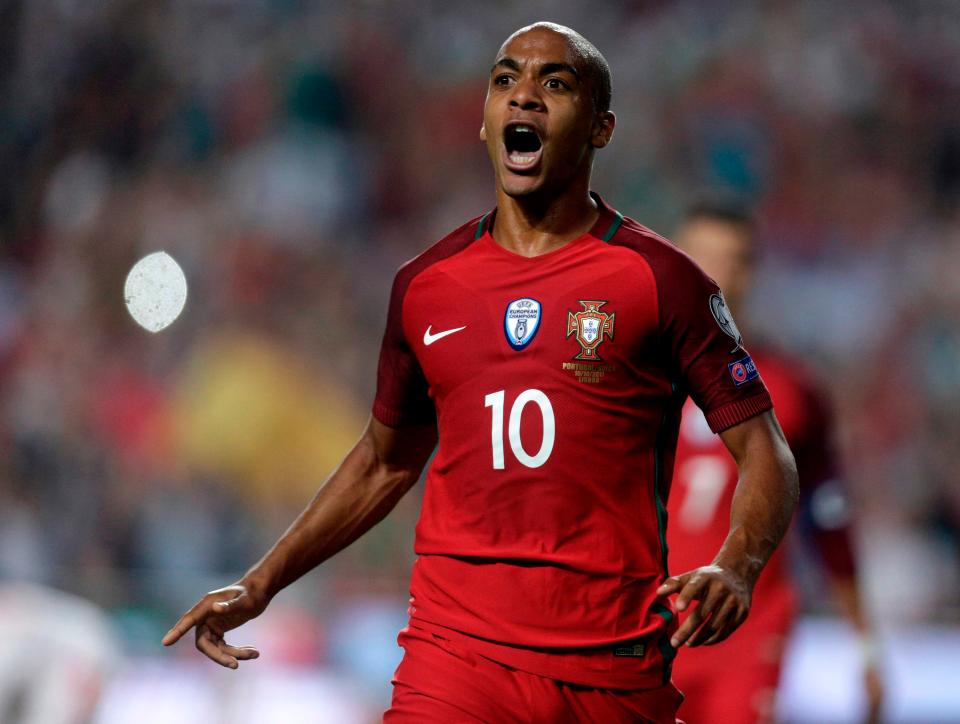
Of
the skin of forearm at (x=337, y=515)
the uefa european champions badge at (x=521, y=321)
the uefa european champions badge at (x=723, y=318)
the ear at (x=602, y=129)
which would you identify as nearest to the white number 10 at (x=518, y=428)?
the uefa european champions badge at (x=521, y=321)

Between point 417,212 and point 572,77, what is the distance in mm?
7526

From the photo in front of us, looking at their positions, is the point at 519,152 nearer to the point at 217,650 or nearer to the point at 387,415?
the point at 387,415

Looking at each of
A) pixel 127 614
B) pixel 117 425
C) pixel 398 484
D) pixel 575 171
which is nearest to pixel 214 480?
pixel 117 425

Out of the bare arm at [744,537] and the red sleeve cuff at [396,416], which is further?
the red sleeve cuff at [396,416]

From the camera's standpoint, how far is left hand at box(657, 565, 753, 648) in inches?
104

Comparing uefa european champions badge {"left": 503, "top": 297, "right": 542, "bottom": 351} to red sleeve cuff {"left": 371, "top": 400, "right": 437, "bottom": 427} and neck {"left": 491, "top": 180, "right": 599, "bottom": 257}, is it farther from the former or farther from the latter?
red sleeve cuff {"left": 371, "top": 400, "right": 437, "bottom": 427}

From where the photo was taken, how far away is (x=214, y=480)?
8.47 metres

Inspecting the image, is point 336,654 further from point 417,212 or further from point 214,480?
point 417,212

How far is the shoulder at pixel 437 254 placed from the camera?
346 centimetres

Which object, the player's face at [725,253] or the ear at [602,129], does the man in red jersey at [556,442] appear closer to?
the ear at [602,129]

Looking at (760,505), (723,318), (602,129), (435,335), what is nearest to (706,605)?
(760,505)

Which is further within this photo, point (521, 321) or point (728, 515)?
point (728, 515)

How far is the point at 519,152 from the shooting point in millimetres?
3357

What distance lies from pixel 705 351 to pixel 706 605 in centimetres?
Answer: 68
